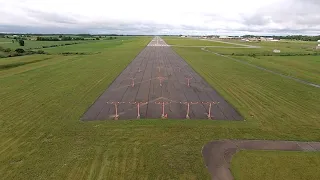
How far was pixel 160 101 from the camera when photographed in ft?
88.8

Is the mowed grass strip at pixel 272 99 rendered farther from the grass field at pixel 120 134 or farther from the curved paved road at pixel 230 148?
the curved paved road at pixel 230 148

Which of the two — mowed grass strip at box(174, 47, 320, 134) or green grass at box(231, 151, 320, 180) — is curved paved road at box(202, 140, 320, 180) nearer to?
green grass at box(231, 151, 320, 180)

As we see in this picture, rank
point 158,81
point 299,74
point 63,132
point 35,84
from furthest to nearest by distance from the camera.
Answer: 1. point 299,74
2. point 158,81
3. point 35,84
4. point 63,132

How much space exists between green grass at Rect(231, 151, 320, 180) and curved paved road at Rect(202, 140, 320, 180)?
0.55 metres

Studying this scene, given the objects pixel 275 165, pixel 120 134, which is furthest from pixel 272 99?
pixel 120 134

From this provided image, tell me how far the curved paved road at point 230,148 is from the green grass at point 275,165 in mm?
554

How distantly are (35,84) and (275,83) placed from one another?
110ft

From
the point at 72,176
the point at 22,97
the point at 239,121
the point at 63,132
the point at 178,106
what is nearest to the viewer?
the point at 72,176

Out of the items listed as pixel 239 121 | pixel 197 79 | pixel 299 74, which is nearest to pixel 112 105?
pixel 239 121

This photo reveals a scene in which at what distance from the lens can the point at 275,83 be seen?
3747 cm

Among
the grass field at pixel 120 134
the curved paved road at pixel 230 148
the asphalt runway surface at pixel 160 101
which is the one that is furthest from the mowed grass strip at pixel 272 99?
the curved paved road at pixel 230 148

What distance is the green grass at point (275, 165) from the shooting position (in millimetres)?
13711

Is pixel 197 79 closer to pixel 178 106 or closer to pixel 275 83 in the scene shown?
pixel 275 83

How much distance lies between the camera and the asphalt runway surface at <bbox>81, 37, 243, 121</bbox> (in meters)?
22.8
